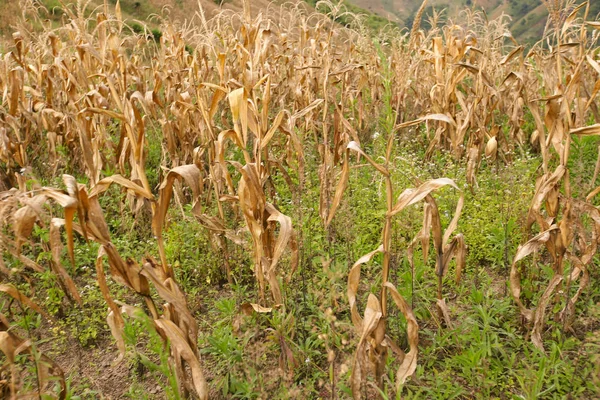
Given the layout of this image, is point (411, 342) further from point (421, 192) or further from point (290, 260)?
point (290, 260)

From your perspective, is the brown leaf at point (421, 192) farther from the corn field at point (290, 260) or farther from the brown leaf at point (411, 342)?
the brown leaf at point (411, 342)

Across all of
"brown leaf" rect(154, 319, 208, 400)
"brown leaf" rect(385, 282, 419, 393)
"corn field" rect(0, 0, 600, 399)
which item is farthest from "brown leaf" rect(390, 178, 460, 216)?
"brown leaf" rect(154, 319, 208, 400)

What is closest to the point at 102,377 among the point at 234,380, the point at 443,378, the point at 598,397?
the point at 234,380

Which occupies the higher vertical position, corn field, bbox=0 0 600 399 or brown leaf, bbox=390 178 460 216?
brown leaf, bbox=390 178 460 216

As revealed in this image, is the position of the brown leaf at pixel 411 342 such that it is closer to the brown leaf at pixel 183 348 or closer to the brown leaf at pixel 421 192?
the brown leaf at pixel 421 192

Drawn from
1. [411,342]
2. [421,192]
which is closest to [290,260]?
[411,342]

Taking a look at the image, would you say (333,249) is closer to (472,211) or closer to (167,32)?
(472,211)

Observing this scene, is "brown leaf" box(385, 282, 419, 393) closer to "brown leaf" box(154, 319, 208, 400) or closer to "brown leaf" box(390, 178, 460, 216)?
"brown leaf" box(390, 178, 460, 216)

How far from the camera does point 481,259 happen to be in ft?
9.38

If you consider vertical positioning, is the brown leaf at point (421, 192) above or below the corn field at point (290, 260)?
above

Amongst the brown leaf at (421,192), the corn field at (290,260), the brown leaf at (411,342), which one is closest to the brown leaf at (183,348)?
the corn field at (290,260)

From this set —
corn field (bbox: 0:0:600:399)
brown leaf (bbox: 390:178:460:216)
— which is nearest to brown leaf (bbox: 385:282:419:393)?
corn field (bbox: 0:0:600:399)

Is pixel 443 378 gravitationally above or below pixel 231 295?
above

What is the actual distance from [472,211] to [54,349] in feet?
9.30
